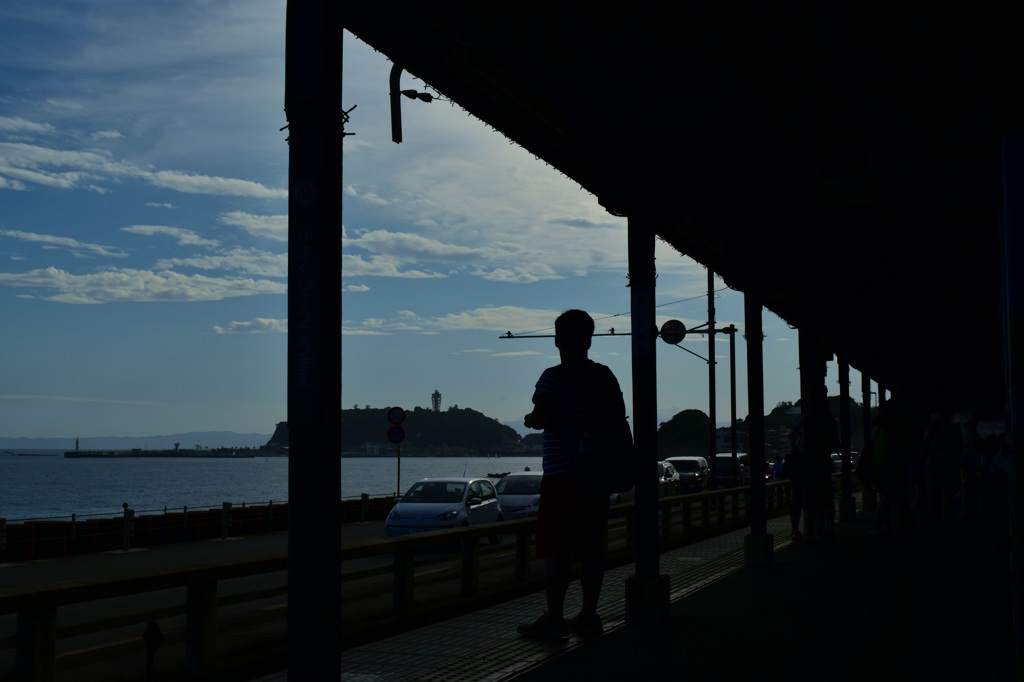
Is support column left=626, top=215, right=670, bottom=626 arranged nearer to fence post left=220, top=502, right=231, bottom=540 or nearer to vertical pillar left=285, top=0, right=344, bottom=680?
vertical pillar left=285, top=0, right=344, bottom=680

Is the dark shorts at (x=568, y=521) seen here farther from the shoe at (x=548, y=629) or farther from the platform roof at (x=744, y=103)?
the platform roof at (x=744, y=103)

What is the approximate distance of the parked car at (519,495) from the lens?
86.6 ft

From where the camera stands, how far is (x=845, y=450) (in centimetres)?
2075

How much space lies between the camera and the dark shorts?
22.2 ft

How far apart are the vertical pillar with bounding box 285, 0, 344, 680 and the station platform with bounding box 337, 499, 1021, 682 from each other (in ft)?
5.88

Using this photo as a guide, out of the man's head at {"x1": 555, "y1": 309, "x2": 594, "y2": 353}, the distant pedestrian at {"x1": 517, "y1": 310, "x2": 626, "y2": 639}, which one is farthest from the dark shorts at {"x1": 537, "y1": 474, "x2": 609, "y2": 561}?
the man's head at {"x1": 555, "y1": 309, "x2": 594, "y2": 353}

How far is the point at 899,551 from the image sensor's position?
44.4 feet

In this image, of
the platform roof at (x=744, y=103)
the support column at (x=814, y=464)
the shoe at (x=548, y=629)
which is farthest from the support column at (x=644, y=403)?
the support column at (x=814, y=464)

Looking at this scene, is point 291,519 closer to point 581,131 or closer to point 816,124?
point 581,131

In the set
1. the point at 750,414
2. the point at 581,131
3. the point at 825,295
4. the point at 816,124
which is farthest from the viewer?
the point at 825,295

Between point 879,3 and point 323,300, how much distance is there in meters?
4.01

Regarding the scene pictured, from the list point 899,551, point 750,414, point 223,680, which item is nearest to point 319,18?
point 223,680

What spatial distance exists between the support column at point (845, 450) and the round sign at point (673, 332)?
9.44 metres

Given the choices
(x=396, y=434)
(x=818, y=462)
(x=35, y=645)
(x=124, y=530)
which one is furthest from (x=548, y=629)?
(x=396, y=434)
